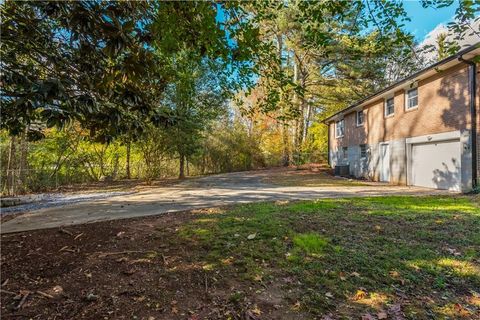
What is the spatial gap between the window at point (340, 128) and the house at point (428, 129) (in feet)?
9.88

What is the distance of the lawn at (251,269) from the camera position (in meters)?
2.62

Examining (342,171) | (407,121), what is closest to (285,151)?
(342,171)

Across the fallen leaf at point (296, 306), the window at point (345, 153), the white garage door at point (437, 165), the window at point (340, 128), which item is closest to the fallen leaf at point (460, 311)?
the fallen leaf at point (296, 306)

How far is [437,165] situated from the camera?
11.1 m

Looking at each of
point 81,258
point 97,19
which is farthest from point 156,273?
point 97,19

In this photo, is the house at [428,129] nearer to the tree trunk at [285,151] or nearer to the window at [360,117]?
the window at [360,117]

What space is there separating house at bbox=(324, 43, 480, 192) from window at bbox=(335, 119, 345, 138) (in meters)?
3.01

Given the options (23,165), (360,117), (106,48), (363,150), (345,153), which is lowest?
(23,165)

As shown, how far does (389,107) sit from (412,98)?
1938mm

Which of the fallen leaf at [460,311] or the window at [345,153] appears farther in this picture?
the window at [345,153]

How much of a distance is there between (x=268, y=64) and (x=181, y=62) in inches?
57.7

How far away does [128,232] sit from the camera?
15.5 ft

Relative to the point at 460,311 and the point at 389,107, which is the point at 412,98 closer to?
the point at 389,107

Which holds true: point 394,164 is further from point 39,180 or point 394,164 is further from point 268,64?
point 39,180
